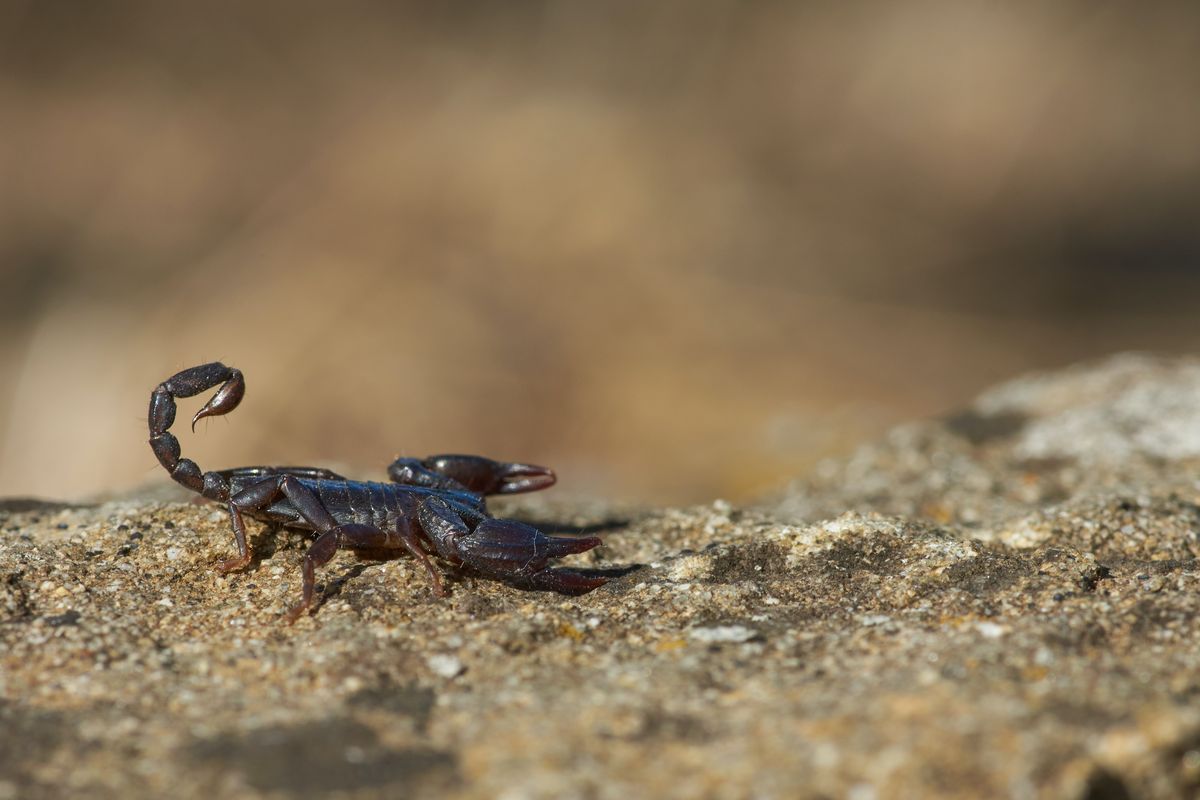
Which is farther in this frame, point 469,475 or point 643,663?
point 469,475

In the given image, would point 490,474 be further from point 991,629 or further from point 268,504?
point 991,629

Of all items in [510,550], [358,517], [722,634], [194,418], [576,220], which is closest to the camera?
[722,634]

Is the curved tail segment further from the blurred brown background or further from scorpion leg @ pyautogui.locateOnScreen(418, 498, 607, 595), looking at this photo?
the blurred brown background

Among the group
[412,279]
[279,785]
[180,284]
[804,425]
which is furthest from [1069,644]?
[180,284]

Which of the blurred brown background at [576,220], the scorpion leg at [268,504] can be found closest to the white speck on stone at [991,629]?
the scorpion leg at [268,504]

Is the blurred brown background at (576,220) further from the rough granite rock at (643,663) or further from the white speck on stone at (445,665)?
the white speck on stone at (445,665)

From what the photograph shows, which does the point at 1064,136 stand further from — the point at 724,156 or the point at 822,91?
the point at 724,156

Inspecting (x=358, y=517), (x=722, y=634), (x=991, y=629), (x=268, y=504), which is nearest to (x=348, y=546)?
(x=358, y=517)
